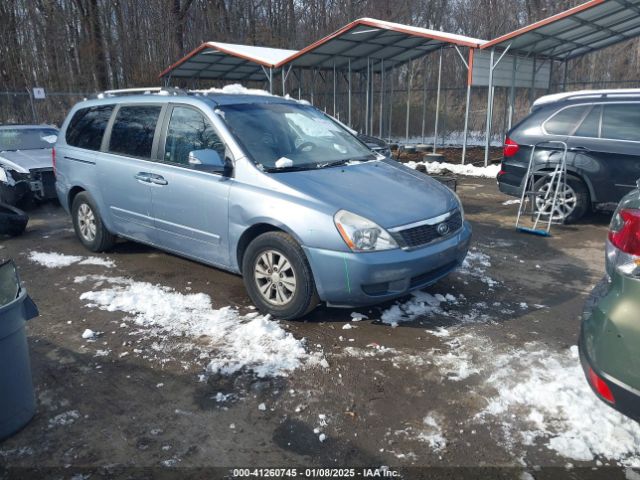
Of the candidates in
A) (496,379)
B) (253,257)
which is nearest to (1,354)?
(253,257)

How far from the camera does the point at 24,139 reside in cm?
970

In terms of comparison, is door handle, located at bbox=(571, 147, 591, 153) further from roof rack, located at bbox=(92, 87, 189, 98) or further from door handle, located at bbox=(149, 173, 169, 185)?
door handle, located at bbox=(149, 173, 169, 185)

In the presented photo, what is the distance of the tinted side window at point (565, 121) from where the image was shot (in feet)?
24.1

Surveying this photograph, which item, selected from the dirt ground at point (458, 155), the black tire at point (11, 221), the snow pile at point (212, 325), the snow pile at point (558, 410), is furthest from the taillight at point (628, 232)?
the dirt ground at point (458, 155)

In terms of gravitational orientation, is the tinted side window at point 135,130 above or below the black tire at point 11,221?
above

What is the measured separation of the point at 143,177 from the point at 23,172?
181 inches

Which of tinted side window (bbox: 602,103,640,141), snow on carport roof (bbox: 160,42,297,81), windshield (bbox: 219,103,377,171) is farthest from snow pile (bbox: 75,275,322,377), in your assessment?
snow on carport roof (bbox: 160,42,297,81)

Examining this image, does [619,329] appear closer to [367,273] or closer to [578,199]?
[367,273]

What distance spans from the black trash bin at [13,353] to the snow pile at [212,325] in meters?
1.14

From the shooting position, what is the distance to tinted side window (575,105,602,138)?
717 centimetres

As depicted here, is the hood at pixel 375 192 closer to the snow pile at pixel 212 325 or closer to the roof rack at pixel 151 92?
the snow pile at pixel 212 325

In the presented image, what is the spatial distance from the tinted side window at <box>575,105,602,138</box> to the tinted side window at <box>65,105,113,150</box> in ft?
20.8

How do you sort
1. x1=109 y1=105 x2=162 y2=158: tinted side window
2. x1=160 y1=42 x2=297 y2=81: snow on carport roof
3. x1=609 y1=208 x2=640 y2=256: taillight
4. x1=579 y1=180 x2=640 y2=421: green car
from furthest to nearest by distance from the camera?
x1=160 y1=42 x2=297 y2=81: snow on carport roof → x1=109 y1=105 x2=162 y2=158: tinted side window → x1=609 y1=208 x2=640 y2=256: taillight → x1=579 y1=180 x2=640 y2=421: green car


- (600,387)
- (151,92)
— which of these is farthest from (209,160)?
(600,387)
